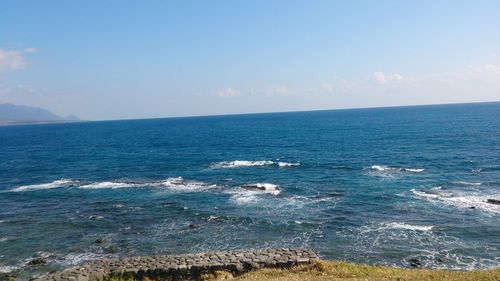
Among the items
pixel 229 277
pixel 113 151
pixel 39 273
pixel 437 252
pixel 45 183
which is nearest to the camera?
pixel 229 277

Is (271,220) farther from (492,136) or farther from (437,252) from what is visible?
(492,136)

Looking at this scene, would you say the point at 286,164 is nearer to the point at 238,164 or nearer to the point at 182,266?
the point at 238,164

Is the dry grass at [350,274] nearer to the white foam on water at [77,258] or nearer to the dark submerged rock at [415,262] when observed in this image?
the dark submerged rock at [415,262]

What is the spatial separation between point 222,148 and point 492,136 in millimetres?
67562

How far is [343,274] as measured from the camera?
21.6 metres

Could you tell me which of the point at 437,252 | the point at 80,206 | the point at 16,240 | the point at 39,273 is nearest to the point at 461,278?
the point at 437,252

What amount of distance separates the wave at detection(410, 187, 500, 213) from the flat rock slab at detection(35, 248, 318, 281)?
24.4 meters

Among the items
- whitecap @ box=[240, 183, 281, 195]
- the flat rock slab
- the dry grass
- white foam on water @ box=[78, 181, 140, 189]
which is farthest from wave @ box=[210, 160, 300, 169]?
the dry grass

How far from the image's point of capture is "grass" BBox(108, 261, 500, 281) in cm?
2030

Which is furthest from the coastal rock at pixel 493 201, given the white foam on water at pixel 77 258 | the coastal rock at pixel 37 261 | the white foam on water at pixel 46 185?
the white foam on water at pixel 46 185

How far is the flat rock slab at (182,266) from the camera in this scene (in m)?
23.6

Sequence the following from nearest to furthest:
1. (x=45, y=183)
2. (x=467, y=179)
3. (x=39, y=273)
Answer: (x=39, y=273) < (x=467, y=179) < (x=45, y=183)

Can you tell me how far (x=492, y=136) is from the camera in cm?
9550

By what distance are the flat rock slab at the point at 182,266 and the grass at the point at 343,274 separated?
1.54ft
